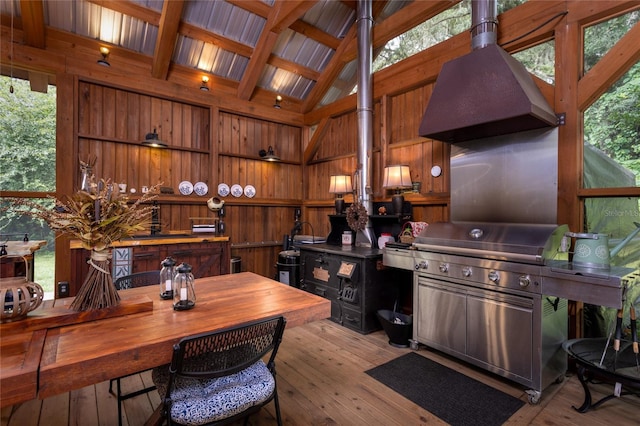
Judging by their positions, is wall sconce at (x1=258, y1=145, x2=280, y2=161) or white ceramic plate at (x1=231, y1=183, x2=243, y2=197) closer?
white ceramic plate at (x1=231, y1=183, x2=243, y2=197)

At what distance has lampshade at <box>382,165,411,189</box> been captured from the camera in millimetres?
3678

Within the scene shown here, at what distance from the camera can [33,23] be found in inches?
129

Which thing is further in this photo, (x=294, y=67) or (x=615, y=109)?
(x=294, y=67)

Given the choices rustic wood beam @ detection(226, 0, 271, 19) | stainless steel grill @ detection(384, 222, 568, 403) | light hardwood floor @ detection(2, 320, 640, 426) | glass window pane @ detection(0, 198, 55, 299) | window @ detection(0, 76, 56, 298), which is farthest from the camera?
rustic wood beam @ detection(226, 0, 271, 19)

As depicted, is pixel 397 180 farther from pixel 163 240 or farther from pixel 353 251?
pixel 163 240

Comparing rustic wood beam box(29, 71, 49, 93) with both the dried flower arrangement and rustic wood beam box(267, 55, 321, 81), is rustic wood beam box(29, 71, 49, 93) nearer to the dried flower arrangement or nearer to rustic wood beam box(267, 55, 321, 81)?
rustic wood beam box(267, 55, 321, 81)

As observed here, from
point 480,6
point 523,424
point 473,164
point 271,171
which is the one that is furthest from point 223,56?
point 523,424

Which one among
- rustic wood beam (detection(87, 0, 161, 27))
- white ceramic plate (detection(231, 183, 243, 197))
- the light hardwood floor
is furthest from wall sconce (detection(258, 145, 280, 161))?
the light hardwood floor

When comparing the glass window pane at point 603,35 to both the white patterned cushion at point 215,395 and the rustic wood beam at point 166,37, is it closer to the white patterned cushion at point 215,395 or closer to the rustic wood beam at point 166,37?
the white patterned cushion at point 215,395

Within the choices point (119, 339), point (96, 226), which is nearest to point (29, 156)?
point (96, 226)

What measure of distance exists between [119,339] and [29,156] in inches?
146

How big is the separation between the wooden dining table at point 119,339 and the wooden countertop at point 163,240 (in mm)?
1904

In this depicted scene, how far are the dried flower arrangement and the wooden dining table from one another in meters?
0.13

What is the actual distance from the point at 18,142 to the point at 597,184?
18.7 ft
